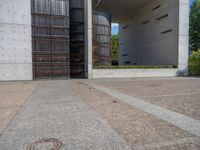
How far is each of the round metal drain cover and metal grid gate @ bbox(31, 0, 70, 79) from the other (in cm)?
1508

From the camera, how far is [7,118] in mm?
4777

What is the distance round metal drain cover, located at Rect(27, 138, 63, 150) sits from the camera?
3.06 m

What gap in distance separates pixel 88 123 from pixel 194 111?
3132 millimetres

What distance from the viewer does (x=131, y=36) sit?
3241 cm

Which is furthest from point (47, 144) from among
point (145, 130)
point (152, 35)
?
point (152, 35)

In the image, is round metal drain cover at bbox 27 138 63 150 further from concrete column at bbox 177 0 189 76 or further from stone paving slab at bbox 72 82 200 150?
concrete column at bbox 177 0 189 76

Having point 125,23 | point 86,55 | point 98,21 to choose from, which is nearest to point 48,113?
point 86,55

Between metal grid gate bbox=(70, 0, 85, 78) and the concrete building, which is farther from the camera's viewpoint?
metal grid gate bbox=(70, 0, 85, 78)

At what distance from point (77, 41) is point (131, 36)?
15091 mm

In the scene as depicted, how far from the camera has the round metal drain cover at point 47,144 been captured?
3064mm

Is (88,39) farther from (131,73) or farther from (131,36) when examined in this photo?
(131,36)

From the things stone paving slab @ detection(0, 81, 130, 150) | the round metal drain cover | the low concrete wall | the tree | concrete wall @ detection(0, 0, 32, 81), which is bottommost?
the round metal drain cover

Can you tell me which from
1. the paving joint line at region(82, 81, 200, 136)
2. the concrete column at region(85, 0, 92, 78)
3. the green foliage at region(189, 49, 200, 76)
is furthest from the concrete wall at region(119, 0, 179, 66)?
the paving joint line at region(82, 81, 200, 136)

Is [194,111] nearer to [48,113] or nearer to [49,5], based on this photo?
[48,113]
